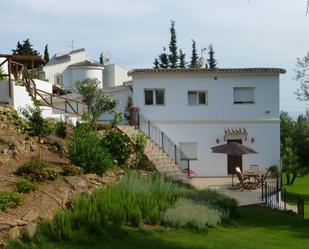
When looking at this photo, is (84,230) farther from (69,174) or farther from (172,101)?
(172,101)

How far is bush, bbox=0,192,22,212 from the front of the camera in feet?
35.1

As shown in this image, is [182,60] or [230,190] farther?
[182,60]

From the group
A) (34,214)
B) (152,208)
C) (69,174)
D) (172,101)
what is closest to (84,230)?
(34,214)

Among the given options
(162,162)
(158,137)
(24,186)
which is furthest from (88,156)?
(158,137)

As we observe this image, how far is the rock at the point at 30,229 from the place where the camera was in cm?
1016

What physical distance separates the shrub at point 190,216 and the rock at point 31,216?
3393 millimetres

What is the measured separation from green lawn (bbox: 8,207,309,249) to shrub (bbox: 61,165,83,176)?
3.27m

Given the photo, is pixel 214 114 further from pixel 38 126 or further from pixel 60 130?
pixel 38 126

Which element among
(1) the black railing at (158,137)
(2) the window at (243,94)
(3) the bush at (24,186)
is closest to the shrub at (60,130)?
(3) the bush at (24,186)

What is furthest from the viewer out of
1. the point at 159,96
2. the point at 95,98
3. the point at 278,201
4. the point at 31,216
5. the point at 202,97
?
the point at 202,97

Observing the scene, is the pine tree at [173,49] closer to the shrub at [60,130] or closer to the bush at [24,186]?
the shrub at [60,130]

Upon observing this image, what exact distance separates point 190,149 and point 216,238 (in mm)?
19254

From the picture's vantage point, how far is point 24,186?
1202 centimetres

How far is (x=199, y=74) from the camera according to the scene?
3152 centimetres
